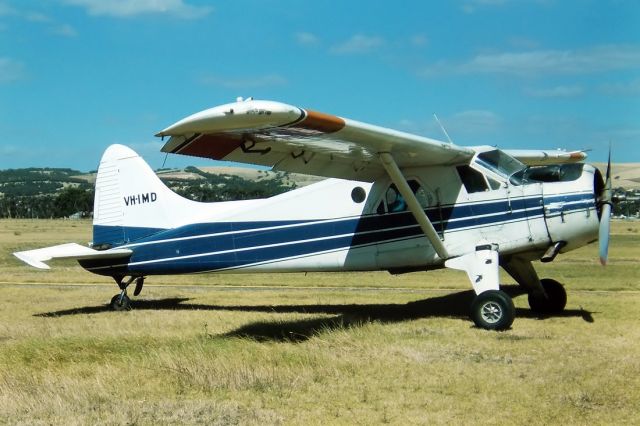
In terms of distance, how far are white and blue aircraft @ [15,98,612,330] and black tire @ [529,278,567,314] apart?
19mm

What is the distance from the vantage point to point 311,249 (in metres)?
12.7

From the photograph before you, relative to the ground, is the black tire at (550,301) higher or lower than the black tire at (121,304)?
higher

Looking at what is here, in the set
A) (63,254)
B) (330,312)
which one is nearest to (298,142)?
(330,312)

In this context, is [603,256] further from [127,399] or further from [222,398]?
[127,399]

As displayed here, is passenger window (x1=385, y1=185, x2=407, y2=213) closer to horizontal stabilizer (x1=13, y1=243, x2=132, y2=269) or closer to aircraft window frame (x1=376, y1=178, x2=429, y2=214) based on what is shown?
aircraft window frame (x1=376, y1=178, x2=429, y2=214)

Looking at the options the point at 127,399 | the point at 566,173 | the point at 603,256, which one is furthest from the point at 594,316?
the point at 127,399

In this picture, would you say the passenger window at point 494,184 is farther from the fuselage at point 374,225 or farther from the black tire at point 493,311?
the black tire at point 493,311

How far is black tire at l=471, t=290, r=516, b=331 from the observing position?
10.2 m

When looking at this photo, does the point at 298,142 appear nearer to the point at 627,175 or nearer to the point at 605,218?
the point at 605,218

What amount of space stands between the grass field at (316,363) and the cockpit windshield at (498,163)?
8.33ft

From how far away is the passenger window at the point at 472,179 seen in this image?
11.7 meters

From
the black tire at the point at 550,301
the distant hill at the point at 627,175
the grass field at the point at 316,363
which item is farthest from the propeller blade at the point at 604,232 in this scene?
the distant hill at the point at 627,175

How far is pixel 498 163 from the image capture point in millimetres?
11805

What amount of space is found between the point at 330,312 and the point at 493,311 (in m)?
3.67
